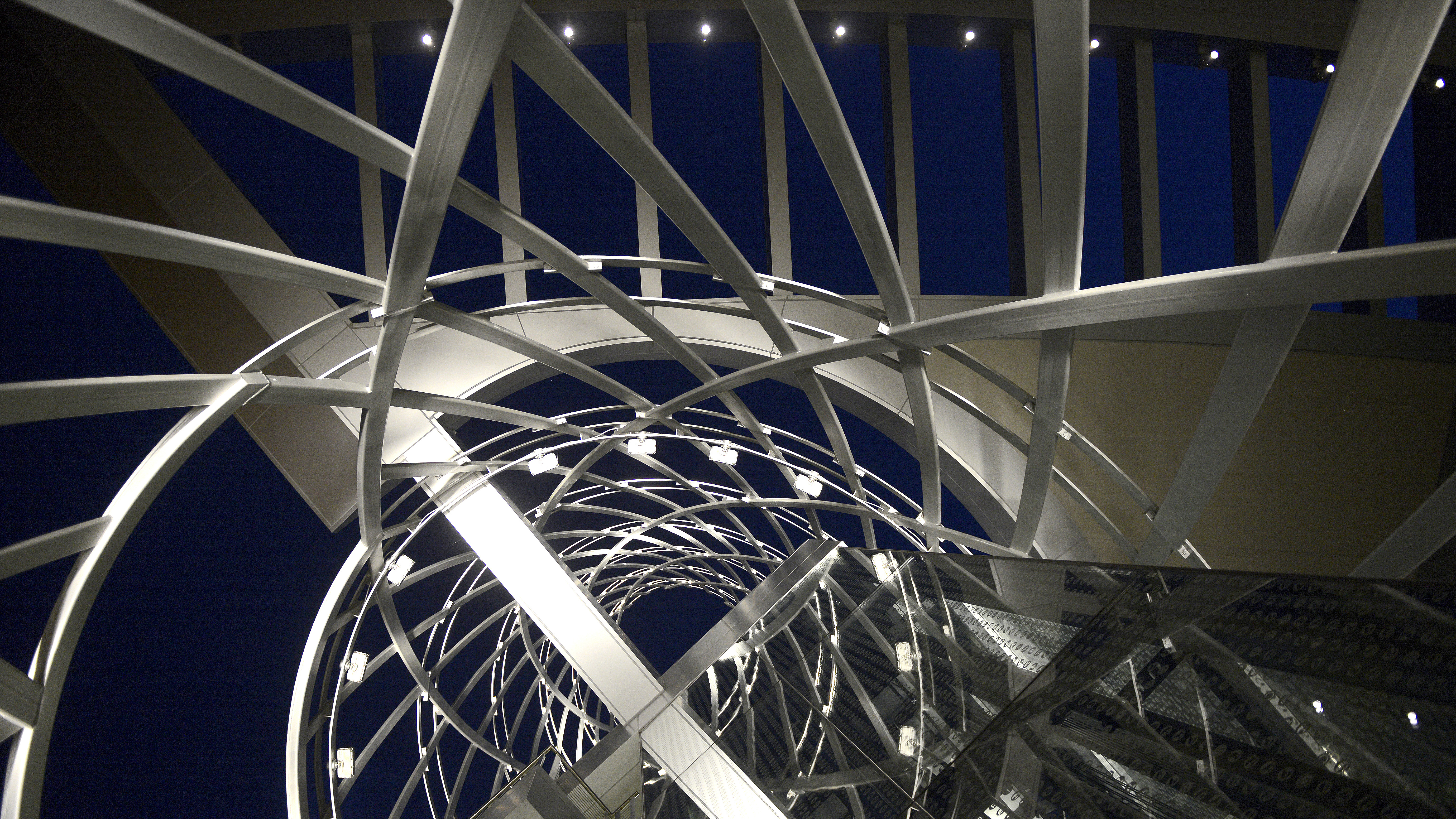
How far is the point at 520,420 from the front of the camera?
15.7 meters

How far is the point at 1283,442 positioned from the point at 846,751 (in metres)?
22.3

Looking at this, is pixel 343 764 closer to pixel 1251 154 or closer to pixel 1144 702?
pixel 1144 702

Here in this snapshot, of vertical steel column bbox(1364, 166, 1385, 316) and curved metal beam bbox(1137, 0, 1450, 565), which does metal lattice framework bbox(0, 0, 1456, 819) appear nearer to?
curved metal beam bbox(1137, 0, 1450, 565)

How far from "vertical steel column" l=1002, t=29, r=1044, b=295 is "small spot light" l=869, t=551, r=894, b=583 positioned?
13153mm

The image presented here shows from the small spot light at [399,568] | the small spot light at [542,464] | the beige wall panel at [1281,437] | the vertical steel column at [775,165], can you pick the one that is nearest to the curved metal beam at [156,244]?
the small spot light at [542,464]

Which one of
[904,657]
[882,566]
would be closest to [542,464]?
[882,566]

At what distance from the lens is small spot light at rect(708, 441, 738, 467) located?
1426cm

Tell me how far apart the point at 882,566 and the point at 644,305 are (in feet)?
30.8

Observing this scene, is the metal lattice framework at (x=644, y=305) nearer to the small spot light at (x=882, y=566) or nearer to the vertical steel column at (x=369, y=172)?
the small spot light at (x=882, y=566)

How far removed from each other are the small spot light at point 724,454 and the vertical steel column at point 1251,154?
54.8ft

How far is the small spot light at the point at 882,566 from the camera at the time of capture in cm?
877

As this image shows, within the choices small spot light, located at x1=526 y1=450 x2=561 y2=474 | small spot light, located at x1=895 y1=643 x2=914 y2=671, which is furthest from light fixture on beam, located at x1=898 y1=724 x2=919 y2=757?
small spot light, located at x1=526 y1=450 x2=561 y2=474

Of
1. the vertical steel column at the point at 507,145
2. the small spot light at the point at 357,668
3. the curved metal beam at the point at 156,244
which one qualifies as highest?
the vertical steel column at the point at 507,145

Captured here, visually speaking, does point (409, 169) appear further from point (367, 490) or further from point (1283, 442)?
point (1283, 442)
